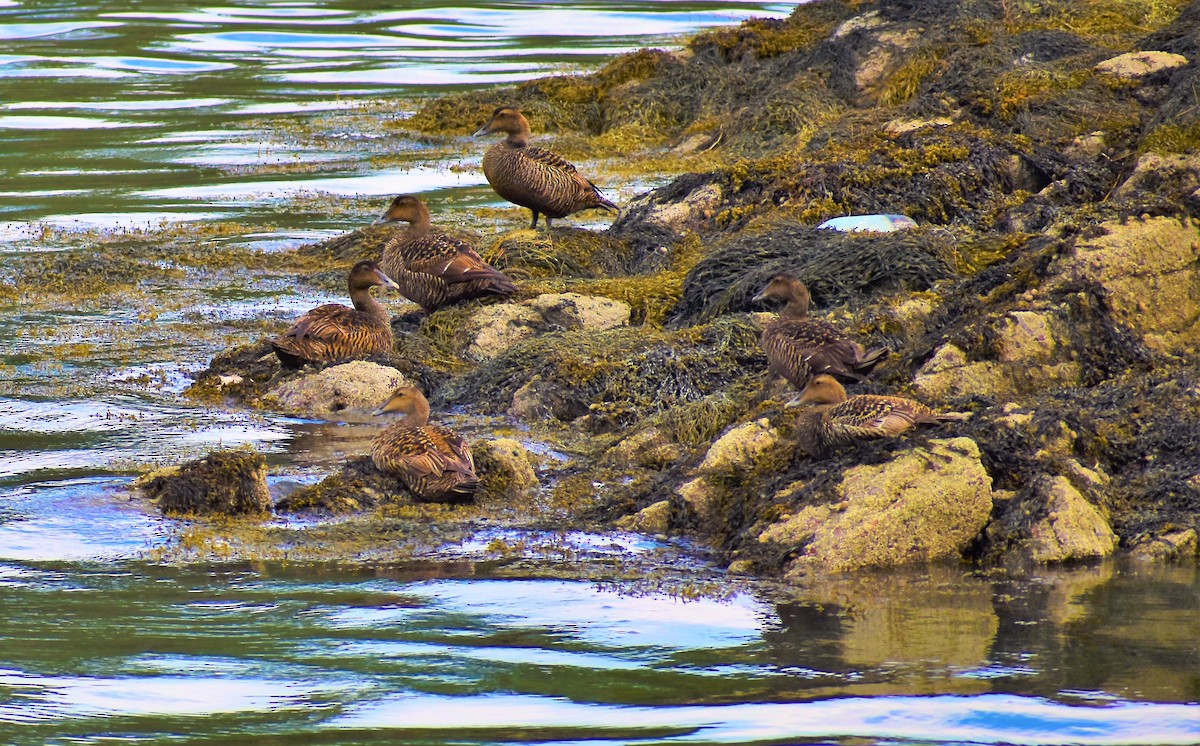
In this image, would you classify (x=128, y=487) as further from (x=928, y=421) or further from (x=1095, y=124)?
(x=1095, y=124)

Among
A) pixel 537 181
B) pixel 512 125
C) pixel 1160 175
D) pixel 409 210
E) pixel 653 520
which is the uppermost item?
pixel 512 125

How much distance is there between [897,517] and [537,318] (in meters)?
5.24

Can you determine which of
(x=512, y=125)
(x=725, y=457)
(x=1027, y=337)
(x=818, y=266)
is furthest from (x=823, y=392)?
(x=512, y=125)

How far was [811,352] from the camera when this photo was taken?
9328mm

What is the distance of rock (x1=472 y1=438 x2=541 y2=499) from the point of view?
8.95 metres

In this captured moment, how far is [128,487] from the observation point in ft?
29.9

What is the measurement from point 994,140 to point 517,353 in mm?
5156

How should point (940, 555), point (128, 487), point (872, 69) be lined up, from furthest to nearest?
1. point (872, 69)
2. point (128, 487)
3. point (940, 555)

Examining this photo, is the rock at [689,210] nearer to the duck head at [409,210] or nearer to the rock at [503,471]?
the duck head at [409,210]

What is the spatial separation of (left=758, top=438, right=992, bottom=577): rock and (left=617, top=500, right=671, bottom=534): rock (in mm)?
702

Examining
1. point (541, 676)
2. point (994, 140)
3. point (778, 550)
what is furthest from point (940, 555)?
point (994, 140)

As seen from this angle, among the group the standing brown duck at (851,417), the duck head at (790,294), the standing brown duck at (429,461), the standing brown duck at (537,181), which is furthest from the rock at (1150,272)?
the standing brown duck at (537,181)

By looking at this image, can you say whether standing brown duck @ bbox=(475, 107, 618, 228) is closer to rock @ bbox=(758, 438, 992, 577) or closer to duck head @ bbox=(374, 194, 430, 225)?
duck head @ bbox=(374, 194, 430, 225)

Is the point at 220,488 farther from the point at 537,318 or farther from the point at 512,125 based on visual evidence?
the point at 512,125
